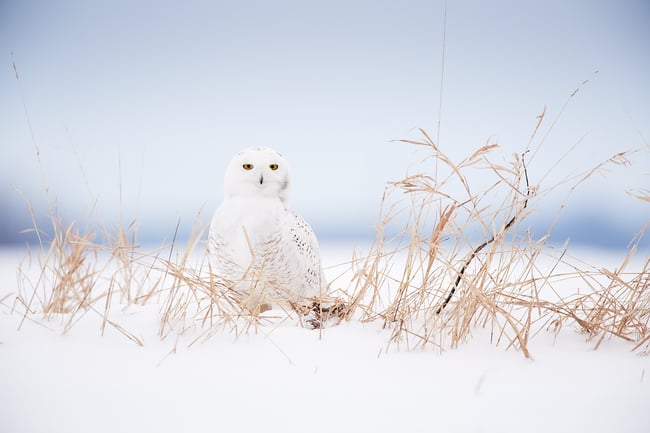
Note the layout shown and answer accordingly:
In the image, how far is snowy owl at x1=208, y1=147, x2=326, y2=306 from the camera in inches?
81.1

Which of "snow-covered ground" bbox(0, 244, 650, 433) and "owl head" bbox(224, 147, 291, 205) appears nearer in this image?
"snow-covered ground" bbox(0, 244, 650, 433)

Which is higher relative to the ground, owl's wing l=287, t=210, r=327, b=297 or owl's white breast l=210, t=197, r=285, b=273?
owl's white breast l=210, t=197, r=285, b=273

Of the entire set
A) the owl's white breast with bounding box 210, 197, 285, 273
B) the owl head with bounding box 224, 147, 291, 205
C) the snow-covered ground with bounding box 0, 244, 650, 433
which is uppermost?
the owl head with bounding box 224, 147, 291, 205

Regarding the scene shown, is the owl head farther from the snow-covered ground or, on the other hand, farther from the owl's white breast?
the snow-covered ground

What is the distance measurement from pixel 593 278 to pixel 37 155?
91.2 inches

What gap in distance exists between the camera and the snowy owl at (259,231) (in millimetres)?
2061

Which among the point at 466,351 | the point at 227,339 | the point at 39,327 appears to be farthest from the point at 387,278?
the point at 39,327

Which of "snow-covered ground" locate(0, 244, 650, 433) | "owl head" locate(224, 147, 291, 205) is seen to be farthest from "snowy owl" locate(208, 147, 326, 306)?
"snow-covered ground" locate(0, 244, 650, 433)

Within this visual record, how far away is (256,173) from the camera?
212 cm

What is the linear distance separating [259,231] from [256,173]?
0.94ft

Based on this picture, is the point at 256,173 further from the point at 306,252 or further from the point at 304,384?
the point at 304,384

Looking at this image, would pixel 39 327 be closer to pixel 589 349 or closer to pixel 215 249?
pixel 215 249

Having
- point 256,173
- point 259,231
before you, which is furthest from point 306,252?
point 256,173

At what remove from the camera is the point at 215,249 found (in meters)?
2.14
